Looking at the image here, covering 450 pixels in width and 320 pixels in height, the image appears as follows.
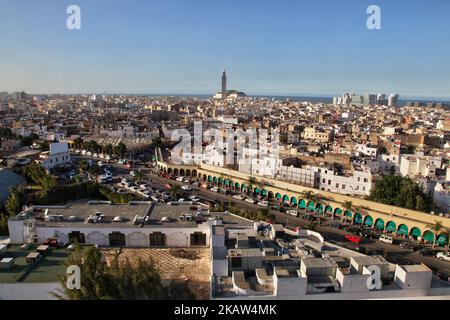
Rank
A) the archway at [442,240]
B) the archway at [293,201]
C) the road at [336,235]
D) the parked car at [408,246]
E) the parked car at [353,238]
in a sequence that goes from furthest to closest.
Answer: the archway at [293,201] < the parked car at [353,238] < the archway at [442,240] < the parked car at [408,246] < the road at [336,235]

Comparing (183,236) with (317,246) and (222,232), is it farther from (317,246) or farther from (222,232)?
(317,246)

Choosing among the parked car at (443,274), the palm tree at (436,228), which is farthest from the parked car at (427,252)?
the parked car at (443,274)

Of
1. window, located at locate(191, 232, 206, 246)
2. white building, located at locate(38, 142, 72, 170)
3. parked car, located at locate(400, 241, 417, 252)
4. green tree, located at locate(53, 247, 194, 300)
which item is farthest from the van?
white building, located at locate(38, 142, 72, 170)

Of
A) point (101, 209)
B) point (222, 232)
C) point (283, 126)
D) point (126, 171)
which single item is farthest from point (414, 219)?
point (283, 126)

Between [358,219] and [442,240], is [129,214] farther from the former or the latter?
[442,240]

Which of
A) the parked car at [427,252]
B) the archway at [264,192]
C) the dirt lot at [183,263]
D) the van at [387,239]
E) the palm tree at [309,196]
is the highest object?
the dirt lot at [183,263]

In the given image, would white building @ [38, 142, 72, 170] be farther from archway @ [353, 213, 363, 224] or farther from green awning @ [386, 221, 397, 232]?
green awning @ [386, 221, 397, 232]

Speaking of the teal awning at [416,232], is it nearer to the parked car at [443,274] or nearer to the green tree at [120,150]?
the parked car at [443,274]
